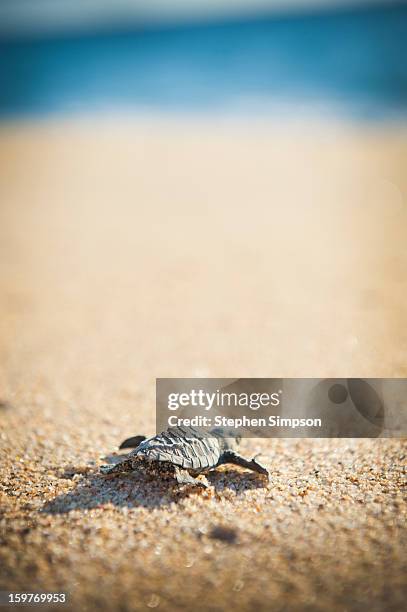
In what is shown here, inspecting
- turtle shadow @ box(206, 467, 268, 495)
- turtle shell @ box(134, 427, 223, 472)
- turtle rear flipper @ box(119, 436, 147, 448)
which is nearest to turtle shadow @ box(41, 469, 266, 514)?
turtle shadow @ box(206, 467, 268, 495)

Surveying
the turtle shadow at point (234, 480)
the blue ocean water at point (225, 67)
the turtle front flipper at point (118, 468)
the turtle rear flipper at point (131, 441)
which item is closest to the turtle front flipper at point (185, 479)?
the turtle shadow at point (234, 480)

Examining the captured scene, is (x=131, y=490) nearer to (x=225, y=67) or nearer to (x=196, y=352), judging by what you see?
(x=196, y=352)

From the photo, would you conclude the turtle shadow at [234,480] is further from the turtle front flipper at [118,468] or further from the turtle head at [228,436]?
the turtle front flipper at [118,468]

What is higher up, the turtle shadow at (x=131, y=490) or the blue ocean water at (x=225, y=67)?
the blue ocean water at (x=225, y=67)

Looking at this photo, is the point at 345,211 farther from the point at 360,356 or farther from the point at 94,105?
the point at 94,105

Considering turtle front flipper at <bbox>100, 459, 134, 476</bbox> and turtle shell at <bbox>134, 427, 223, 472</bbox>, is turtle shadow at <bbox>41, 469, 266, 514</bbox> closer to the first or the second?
turtle front flipper at <bbox>100, 459, 134, 476</bbox>

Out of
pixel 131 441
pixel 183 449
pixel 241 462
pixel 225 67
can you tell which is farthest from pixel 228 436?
pixel 225 67
